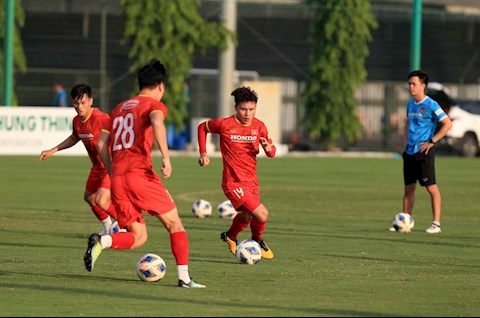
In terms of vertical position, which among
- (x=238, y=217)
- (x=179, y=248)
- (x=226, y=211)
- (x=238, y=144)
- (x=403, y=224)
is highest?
(x=238, y=144)

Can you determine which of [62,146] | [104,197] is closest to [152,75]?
[104,197]

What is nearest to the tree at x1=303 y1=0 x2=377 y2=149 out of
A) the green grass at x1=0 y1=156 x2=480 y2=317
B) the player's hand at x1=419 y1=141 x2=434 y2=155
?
the green grass at x1=0 y1=156 x2=480 y2=317

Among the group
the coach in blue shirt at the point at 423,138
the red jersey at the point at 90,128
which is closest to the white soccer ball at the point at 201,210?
the coach in blue shirt at the point at 423,138

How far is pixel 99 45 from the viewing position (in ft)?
145

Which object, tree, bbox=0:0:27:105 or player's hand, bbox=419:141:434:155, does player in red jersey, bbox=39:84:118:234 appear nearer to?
player's hand, bbox=419:141:434:155

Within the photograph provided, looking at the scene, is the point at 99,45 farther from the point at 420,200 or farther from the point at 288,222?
the point at 288,222

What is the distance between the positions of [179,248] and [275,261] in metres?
2.62

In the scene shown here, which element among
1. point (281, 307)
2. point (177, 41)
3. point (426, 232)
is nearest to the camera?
point (281, 307)

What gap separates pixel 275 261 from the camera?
1341cm

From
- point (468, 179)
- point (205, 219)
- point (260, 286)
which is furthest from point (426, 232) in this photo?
point (468, 179)

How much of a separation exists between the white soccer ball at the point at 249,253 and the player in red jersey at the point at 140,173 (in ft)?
6.48

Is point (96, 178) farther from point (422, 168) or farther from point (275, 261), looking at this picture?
point (422, 168)

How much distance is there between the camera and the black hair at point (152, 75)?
11031mm

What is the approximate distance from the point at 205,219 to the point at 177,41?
2291 cm
